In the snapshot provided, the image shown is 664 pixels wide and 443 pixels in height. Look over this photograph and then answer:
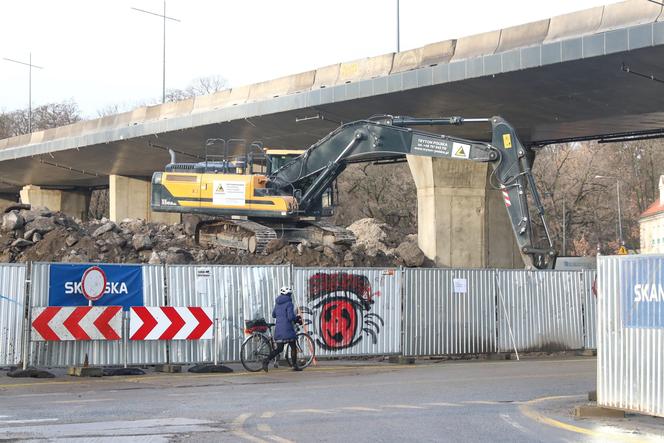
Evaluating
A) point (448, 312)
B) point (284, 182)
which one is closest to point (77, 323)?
point (448, 312)

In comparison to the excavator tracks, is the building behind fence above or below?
below

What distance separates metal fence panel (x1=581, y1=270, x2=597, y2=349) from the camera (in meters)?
25.9

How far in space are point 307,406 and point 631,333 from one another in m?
4.47

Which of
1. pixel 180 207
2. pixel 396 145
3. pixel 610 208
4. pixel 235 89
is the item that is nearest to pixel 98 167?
pixel 235 89

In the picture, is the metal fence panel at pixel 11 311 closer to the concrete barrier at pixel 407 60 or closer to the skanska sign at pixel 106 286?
the skanska sign at pixel 106 286

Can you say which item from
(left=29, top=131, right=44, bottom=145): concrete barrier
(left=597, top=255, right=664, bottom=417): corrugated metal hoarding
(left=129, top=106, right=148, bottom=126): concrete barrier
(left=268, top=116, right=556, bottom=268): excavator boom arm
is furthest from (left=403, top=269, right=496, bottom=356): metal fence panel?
(left=29, top=131, right=44, bottom=145): concrete barrier

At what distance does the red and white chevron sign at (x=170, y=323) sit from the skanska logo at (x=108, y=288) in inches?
20.9

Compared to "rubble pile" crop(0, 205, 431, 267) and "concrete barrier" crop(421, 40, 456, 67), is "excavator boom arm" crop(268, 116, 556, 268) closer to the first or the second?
"concrete barrier" crop(421, 40, 456, 67)

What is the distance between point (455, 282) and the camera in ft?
78.1

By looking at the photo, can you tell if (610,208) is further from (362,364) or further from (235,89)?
(362,364)

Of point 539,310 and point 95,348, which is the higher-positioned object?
point 539,310

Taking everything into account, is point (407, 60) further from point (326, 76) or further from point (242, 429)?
point (242, 429)

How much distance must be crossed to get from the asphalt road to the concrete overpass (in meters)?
9.20

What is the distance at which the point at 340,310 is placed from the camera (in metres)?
22.0
